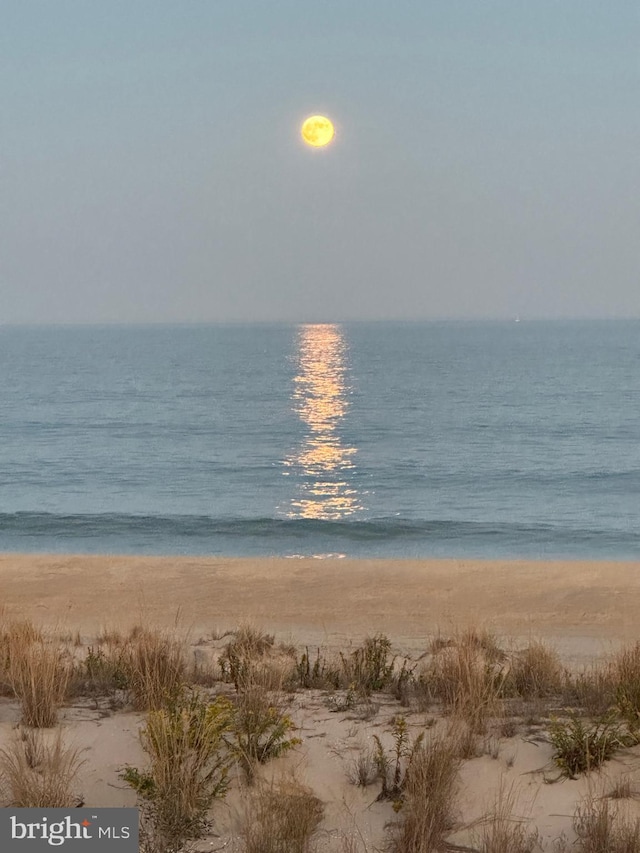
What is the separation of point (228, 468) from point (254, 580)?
18044 millimetres

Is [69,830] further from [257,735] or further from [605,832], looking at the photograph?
[605,832]

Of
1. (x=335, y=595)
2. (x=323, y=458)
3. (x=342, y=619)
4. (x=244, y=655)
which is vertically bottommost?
(x=342, y=619)

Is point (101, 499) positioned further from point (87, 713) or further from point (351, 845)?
point (351, 845)

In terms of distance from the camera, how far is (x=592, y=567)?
16734mm

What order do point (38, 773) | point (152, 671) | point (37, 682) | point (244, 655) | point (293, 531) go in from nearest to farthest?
point (38, 773) < point (37, 682) < point (152, 671) < point (244, 655) < point (293, 531)

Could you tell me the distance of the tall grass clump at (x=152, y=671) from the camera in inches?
268

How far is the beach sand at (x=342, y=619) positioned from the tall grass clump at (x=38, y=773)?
186 mm

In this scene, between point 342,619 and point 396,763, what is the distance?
7257mm

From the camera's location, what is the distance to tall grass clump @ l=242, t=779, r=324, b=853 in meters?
4.92

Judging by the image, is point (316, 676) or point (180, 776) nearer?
point (180, 776)

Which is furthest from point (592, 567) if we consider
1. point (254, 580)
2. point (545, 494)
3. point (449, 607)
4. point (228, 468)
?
point (228, 468)

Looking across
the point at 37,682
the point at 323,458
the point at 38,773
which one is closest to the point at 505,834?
the point at 38,773

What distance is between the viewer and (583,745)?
594cm

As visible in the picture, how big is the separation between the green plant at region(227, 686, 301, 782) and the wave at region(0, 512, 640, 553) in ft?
46.3
